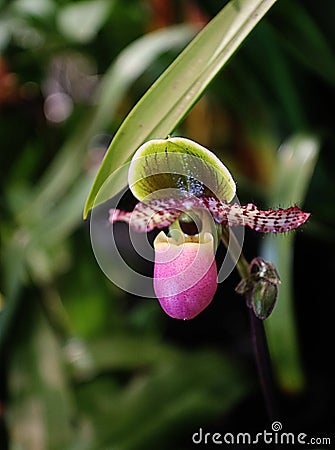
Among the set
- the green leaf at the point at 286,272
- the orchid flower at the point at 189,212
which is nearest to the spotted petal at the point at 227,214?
the orchid flower at the point at 189,212

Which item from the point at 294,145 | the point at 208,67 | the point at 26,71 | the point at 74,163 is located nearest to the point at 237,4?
the point at 208,67

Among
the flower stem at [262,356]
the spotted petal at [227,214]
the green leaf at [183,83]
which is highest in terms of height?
the green leaf at [183,83]

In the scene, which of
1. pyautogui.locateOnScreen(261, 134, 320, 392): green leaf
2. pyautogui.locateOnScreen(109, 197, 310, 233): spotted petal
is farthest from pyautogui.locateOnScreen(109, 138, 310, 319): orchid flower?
pyautogui.locateOnScreen(261, 134, 320, 392): green leaf

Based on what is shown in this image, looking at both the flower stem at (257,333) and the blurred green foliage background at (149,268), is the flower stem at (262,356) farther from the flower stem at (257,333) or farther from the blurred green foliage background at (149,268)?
the blurred green foliage background at (149,268)

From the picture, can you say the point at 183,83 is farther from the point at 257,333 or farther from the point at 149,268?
the point at 149,268

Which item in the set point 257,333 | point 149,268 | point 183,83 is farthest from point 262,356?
point 149,268

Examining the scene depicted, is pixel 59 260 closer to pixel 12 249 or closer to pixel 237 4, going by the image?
pixel 12 249
